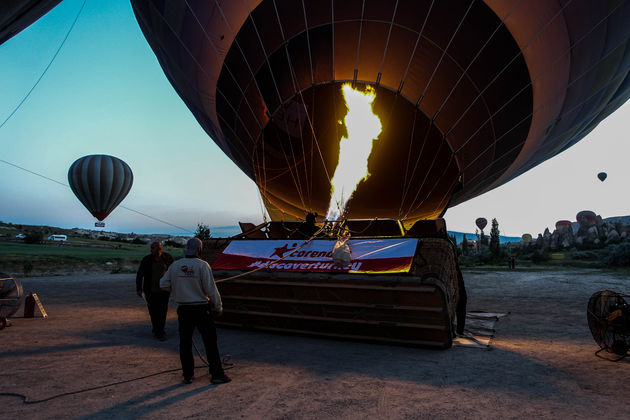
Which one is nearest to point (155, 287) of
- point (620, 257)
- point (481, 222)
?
point (620, 257)

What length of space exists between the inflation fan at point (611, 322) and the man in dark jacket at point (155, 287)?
6.64 m

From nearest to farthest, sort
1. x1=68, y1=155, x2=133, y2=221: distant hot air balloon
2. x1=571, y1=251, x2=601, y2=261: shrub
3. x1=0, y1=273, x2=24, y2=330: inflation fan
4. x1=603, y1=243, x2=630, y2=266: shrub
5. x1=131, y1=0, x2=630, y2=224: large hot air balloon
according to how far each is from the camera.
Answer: x1=0, y1=273, x2=24, y2=330: inflation fan
x1=131, y1=0, x2=630, y2=224: large hot air balloon
x1=603, y1=243, x2=630, y2=266: shrub
x1=68, y1=155, x2=133, y2=221: distant hot air balloon
x1=571, y1=251, x2=601, y2=261: shrub

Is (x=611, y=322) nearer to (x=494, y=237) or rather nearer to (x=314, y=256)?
(x=314, y=256)

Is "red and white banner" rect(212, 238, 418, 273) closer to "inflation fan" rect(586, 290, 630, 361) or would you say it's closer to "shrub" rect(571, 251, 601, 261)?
"inflation fan" rect(586, 290, 630, 361)

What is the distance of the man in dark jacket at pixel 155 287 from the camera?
6.36 m

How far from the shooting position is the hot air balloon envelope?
67875mm

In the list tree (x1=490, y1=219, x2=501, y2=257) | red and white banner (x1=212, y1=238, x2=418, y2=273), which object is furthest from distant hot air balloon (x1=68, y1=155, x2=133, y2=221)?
tree (x1=490, y1=219, x2=501, y2=257)

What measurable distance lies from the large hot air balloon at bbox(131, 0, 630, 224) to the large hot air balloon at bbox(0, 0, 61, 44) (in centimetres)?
361

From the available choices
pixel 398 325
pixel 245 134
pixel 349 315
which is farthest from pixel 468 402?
pixel 245 134

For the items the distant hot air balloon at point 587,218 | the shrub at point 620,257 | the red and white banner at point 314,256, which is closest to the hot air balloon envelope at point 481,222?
the shrub at point 620,257

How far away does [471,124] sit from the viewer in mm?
8688

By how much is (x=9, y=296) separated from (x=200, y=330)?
235 inches

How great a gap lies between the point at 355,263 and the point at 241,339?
7.58ft

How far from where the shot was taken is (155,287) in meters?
6.84
